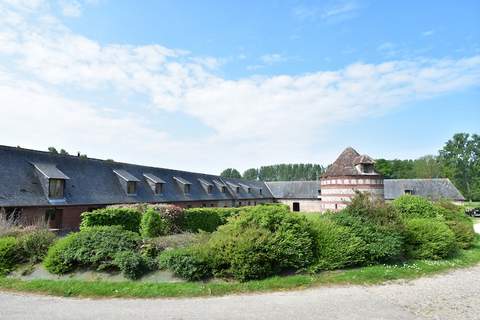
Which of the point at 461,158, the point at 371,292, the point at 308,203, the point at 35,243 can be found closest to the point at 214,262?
the point at 371,292

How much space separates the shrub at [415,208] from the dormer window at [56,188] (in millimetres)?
20747

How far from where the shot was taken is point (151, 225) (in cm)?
1678

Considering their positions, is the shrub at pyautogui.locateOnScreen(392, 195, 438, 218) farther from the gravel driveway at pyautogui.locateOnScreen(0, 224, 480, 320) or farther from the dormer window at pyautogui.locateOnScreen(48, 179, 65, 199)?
the dormer window at pyautogui.locateOnScreen(48, 179, 65, 199)

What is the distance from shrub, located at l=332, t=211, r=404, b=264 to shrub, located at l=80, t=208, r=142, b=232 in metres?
11.7

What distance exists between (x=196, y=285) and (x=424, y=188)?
4661 centimetres

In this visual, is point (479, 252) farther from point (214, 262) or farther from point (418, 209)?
point (214, 262)

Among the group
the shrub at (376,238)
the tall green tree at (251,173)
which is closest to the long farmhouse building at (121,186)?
the shrub at (376,238)

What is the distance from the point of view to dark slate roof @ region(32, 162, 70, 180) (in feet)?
72.0

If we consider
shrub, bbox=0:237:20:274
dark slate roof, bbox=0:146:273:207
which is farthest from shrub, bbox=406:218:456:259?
dark slate roof, bbox=0:146:273:207

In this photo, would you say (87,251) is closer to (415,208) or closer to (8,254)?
(8,254)

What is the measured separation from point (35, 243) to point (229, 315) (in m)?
7.59

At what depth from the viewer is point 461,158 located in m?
86.8

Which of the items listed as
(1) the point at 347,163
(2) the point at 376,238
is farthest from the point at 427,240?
(1) the point at 347,163

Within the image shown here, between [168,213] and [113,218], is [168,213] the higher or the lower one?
the higher one
